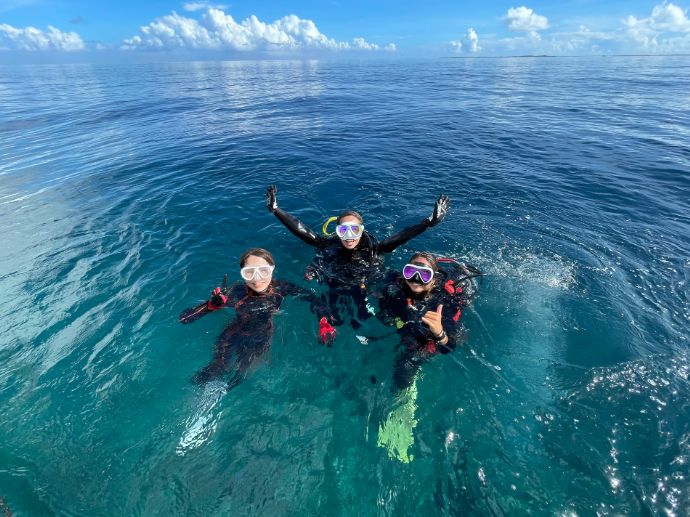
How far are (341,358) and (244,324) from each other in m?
1.73

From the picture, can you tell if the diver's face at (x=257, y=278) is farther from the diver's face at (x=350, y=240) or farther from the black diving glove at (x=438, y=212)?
the black diving glove at (x=438, y=212)

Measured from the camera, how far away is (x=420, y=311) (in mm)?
5562

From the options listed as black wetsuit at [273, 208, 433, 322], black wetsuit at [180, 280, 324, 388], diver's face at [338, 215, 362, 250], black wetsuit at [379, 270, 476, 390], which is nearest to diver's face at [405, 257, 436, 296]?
black wetsuit at [379, 270, 476, 390]

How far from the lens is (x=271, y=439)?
444cm

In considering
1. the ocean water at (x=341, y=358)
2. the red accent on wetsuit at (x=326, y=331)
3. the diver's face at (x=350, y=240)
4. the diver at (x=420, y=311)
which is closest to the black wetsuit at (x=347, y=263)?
the diver's face at (x=350, y=240)

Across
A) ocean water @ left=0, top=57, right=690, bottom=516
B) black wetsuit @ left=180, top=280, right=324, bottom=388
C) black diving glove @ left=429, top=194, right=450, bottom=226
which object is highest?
black diving glove @ left=429, top=194, right=450, bottom=226

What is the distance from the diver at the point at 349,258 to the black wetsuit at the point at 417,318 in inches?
24.8

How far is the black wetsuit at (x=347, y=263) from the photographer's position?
6637 mm

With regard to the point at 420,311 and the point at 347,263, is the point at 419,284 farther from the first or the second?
the point at 347,263

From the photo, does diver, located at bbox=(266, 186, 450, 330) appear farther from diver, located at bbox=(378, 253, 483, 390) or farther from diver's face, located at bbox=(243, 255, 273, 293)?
diver's face, located at bbox=(243, 255, 273, 293)

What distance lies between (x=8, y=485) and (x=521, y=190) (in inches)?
525

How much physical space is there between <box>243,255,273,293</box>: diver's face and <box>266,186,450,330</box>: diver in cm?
126

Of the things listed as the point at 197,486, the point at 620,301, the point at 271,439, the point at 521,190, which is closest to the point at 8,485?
the point at 197,486

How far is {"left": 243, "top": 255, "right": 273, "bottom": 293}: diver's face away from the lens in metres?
5.49
